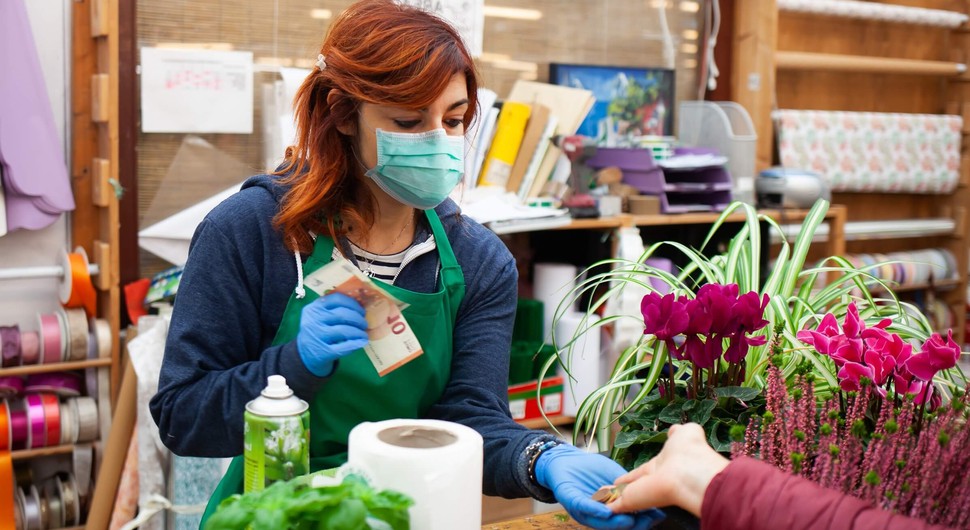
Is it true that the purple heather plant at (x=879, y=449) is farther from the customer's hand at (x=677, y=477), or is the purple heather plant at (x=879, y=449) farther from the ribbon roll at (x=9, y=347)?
the ribbon roll at (x=9, y=347)

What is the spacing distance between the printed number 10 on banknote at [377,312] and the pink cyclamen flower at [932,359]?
2.04 ft

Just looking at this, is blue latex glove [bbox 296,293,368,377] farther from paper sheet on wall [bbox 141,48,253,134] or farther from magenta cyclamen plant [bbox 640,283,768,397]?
paper sheet on wall [bbox 141,48,253,134]

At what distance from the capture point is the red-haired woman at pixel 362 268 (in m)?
1.40

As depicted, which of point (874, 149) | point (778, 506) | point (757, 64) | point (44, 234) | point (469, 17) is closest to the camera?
point (778, 506)

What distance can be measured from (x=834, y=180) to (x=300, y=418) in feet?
12.4

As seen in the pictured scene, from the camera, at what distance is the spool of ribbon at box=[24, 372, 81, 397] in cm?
270

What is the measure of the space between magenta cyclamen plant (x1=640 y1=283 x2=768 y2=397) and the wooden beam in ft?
Answer: 9.89

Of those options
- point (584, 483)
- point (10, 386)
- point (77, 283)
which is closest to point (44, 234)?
point (77, 283)

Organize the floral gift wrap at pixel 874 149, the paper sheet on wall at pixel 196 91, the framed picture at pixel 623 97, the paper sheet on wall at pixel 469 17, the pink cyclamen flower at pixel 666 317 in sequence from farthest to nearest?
the floral gift wrap at pixel 874 149
the framed picture at pixel 623 97
the paper sheet on wall at pixel 469 17
the paper sheet on wall at pixel 196 91
the pink cyclamen flower at pixel 666 317

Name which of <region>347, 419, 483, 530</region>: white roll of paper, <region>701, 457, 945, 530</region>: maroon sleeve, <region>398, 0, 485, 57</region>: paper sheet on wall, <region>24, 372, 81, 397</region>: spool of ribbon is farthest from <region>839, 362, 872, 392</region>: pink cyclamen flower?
<region>398, 0, 485, 57</region>: paper sheet on wall

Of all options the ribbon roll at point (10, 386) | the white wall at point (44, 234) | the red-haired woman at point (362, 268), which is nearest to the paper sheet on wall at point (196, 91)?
the white wall at point (44, 234)

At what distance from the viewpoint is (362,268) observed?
154 centimetres

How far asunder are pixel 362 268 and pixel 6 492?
62.4 inches

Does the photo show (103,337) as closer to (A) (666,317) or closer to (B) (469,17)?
(B) (469,17)
